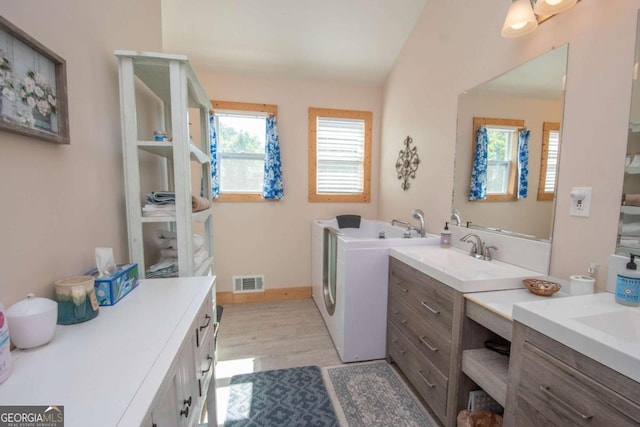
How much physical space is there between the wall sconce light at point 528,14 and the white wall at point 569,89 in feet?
0.23

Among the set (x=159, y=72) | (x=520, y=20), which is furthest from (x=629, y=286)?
(x=159, y=72)

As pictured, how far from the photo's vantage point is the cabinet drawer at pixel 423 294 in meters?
1.43

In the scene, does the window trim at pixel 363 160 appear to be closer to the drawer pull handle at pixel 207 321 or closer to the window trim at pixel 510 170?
the window trim at pixel 510 170

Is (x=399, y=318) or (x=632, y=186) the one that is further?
(x=399, y=318)

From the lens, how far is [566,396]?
833 mm

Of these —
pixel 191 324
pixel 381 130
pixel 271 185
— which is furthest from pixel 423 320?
pixel 381 130

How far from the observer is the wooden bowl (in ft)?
4.02

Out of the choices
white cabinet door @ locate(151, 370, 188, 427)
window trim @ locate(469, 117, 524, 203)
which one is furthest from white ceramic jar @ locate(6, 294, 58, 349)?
window trim @ locate(469, 117, 524, 203)

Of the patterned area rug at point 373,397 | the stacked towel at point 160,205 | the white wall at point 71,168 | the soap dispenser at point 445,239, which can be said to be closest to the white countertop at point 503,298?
the soap dispenser at point 445,239

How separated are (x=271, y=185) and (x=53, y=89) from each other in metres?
2.23

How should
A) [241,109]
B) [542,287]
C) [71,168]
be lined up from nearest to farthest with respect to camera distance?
[71,168]
[542,287]
[241,109]

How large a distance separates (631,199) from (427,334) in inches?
43.9

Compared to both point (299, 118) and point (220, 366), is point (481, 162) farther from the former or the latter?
point (220, 366)

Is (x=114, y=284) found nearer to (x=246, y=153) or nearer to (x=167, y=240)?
(x=167, y=240)
